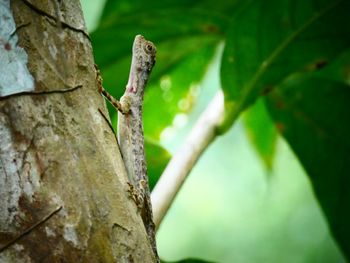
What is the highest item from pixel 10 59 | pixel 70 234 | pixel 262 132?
pixel 262 132

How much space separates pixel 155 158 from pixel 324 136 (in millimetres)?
826

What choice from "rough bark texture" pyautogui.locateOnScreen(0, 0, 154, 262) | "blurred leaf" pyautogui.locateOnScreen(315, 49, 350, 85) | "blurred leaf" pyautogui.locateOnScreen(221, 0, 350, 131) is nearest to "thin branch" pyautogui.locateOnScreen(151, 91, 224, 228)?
"blurred leaf" pyautogui.locateOnScreen(221, 0, 350, 131)

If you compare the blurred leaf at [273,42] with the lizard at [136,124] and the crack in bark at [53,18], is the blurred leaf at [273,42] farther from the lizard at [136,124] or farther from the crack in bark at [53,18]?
the crack in bark at [53,18]

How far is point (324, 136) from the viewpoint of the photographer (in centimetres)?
302

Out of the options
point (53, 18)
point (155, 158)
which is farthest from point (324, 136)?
point (53, 18)

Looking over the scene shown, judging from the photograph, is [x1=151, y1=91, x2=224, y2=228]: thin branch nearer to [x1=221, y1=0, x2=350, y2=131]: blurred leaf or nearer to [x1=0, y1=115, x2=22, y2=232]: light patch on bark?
[x1=221, y1=0, x2=350, y2=131]: blurred leaf

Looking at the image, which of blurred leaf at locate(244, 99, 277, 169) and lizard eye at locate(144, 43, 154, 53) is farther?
blurred leaf at locate(244, 99, 277, 169)

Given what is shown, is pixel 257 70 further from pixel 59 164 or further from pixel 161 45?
pixel 59 164

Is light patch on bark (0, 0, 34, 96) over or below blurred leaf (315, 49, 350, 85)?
below

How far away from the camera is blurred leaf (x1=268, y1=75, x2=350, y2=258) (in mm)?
2949

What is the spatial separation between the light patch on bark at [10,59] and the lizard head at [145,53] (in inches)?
43.4

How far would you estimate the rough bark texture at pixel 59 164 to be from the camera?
140cm

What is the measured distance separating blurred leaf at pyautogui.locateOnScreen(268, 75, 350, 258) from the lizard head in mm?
746

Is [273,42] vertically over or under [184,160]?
over
